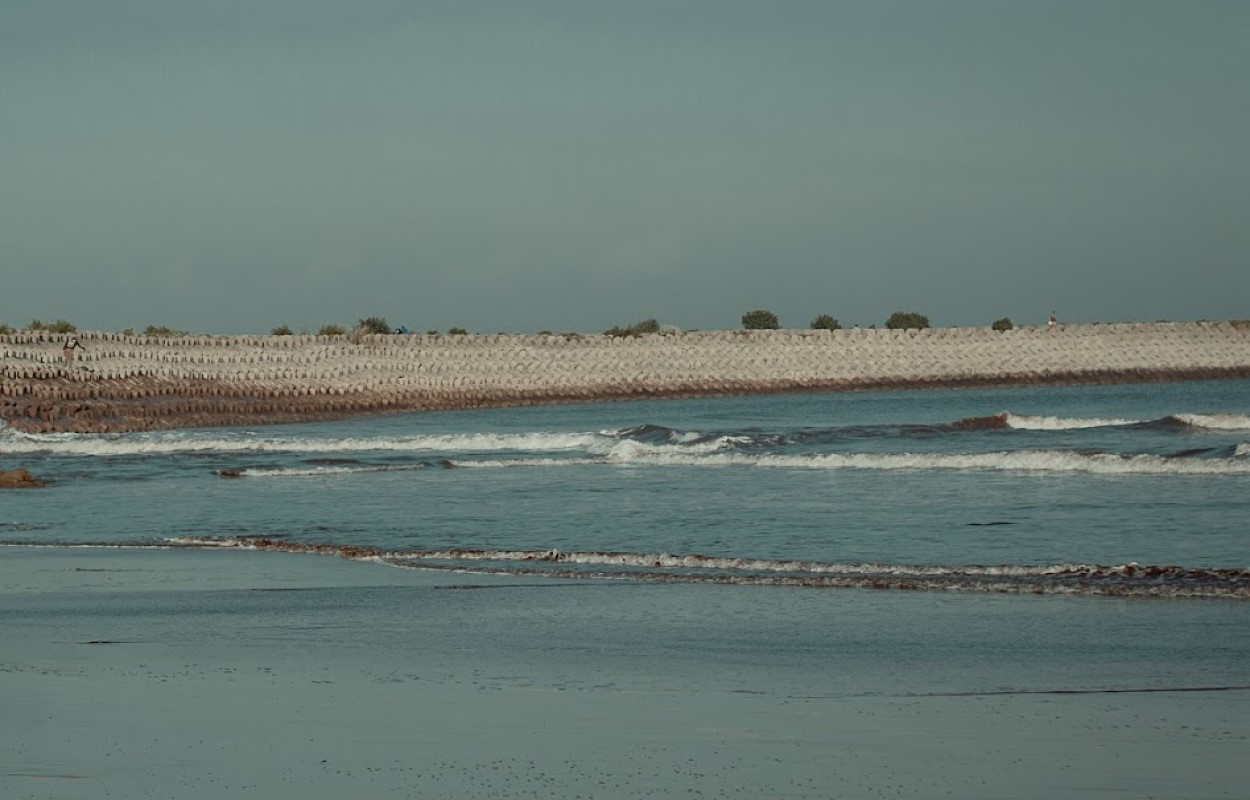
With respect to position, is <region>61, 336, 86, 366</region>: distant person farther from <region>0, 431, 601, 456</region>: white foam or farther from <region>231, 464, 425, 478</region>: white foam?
<region>231, 464, 425, 478</region>: white foam

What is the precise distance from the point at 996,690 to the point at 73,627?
5867 millimetres

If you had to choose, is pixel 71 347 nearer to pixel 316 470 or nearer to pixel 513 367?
pixel 513 367

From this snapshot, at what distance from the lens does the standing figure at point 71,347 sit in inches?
1925

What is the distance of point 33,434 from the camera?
1644 inches

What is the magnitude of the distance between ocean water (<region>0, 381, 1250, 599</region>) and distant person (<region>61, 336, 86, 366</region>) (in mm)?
9529

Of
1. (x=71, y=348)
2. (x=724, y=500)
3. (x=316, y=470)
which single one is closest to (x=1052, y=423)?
(x=316, y=470)

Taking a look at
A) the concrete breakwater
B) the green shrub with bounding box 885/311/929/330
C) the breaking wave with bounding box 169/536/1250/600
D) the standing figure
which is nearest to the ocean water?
the breaking wave with bounding box 169/536/1250/600

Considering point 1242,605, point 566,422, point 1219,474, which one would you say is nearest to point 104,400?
point 566,422

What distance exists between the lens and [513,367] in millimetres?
58750

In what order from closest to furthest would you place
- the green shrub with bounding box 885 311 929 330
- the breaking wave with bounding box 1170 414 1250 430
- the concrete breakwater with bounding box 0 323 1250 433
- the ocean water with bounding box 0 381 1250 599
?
the ocean water with bounding box 0 381 1250 599 < the breaking wave with bounding box 1170 414 1250 430 < the concrete breakwater with bounding box 0 323 1250 433 < the green shrub with bounding box 885 311 929 330

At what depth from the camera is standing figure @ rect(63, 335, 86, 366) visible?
48906mm

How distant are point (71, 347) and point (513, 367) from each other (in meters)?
15.7

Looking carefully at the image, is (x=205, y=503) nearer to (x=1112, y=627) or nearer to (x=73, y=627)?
(x=73, y=627)

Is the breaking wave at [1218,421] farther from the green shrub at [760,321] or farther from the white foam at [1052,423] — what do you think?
the green shrub at [760,321]
